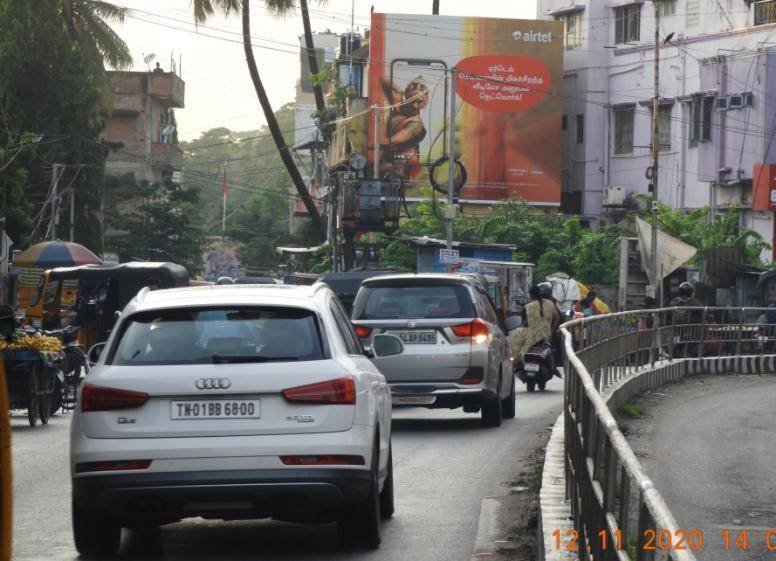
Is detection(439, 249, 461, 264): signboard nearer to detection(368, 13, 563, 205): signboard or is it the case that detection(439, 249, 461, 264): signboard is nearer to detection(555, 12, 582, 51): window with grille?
detection(368, 13, 563, 205): signboard

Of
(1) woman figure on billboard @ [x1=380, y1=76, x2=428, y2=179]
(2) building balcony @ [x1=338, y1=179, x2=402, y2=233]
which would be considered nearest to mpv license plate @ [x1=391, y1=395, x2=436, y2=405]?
(2) building balcony @ [x1=338, y1=179, x2=402, y2=233]

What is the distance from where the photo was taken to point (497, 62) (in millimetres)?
64562

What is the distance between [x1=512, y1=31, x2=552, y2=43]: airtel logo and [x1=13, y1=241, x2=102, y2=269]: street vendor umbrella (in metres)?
26.2

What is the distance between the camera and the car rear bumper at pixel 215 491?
8.07m

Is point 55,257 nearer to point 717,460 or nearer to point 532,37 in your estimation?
point 532,37

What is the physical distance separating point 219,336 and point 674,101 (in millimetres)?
53585

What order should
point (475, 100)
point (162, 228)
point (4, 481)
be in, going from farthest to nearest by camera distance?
point (162, 228)
point (475, 100)
point (4, 481)

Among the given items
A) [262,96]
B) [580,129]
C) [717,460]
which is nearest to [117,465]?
[717,460]

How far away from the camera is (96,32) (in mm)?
52688

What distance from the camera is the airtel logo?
64.5 m

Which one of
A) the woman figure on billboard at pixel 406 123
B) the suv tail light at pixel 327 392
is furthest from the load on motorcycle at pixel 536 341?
the woman figure on billboard at pixel 406 123

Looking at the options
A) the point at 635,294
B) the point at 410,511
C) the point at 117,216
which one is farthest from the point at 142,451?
the point at 117,216

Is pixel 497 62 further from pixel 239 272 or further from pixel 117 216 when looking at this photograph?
pixel 239 272

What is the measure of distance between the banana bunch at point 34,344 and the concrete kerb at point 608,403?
6.08m
